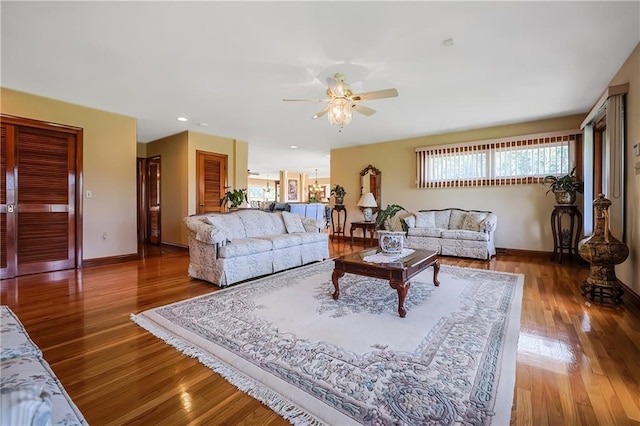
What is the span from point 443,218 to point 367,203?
174 centimetres

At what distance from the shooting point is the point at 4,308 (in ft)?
4.87

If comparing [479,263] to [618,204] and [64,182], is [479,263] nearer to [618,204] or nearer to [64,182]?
[618,204]

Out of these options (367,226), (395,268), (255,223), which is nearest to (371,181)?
(367,226)

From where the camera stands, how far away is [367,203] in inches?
275

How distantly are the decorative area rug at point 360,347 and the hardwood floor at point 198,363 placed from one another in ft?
0.37

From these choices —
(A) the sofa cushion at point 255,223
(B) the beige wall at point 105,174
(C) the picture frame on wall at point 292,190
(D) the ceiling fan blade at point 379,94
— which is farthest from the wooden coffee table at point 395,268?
(C) the picture frame on wall at point 292,190

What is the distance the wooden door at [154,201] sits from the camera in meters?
7.04

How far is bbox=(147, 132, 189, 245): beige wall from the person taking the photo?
6.26m

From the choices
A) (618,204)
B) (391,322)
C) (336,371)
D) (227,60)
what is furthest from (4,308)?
(618,204)

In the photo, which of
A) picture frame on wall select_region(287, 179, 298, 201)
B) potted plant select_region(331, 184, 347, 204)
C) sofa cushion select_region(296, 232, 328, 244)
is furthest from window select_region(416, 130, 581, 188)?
picture frame on wall select_region(287, 179, 298, 201)

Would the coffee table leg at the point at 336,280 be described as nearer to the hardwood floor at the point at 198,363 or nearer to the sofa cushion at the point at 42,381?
the hardwood floor at the point at 198,363

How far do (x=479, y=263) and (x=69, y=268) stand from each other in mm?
6539

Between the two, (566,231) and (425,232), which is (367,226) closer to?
(425,232)

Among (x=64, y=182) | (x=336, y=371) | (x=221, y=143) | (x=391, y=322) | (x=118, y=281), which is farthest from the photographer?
(x=221, y=143)
